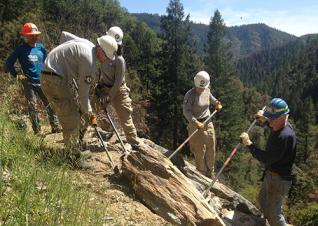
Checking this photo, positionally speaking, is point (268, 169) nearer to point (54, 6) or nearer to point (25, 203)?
point (25, 203)

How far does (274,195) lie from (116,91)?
10.2 feet

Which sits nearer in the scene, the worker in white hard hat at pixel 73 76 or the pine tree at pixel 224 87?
the worker in white hard hat at pixel 73 76

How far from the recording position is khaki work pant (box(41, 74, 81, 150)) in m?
5.98

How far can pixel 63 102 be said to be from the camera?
6086mm

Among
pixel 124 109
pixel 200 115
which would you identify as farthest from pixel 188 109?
pixel 124 109

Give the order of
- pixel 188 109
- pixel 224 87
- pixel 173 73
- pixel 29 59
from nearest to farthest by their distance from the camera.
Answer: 1. pixel 29 59
2. pixel 188 109
3. pixel 173 73
4. pixel 224 87

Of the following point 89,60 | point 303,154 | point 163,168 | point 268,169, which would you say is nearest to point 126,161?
point 163,168

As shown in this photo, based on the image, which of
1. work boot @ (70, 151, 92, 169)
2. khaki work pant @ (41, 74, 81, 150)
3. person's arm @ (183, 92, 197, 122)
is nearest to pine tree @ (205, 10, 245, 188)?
person's arm @ (183, 92, 197, 122)

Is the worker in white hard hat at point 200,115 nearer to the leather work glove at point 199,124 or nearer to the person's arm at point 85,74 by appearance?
the leather work glove at point 199,124

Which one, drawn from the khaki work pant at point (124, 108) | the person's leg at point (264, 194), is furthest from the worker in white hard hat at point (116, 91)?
the person's leg at point (264, 194)

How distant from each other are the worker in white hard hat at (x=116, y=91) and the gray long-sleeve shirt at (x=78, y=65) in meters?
1.31

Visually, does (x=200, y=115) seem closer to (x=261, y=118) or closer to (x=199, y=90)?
(x=199, y=90)

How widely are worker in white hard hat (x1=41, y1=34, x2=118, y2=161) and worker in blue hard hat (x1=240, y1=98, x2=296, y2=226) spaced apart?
2.38 metres

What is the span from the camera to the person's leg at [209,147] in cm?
846
